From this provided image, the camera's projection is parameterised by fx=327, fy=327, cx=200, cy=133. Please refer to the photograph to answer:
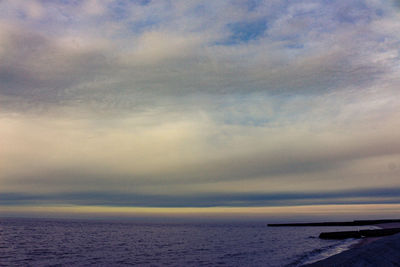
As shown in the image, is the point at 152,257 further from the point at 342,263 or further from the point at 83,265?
the point at 342,263

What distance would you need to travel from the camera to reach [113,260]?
43.8m

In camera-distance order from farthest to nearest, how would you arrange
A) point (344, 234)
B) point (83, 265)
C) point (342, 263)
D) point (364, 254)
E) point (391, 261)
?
point (344, 234)
point (83, 265)
point (364, 254)
point (391, 261)
point (342, 263)

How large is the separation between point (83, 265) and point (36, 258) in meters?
9.66

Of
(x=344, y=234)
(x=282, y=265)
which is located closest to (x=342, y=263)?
(x=282, y=265)

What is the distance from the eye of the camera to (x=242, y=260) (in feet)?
144

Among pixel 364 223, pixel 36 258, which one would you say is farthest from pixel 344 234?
pixel 364 223

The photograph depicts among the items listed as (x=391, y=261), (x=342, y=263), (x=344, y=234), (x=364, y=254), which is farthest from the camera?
(x=344, y=234)

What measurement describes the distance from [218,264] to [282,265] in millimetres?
7726

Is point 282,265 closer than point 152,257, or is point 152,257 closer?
point 282,265

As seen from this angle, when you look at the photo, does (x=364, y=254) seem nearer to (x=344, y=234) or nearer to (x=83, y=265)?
(x=83, y=265)

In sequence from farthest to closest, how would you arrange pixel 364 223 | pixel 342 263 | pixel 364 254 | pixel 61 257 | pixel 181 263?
pixel 364 223 → pixel 61 257 → pixel 181 263 → pixel 364 254 → pixel 342 263

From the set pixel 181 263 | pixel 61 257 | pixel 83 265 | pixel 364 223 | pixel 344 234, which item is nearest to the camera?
pixel 83 265

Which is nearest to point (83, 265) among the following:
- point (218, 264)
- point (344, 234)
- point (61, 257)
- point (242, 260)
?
point (61, 257)

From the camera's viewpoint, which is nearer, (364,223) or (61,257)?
(61,257)
